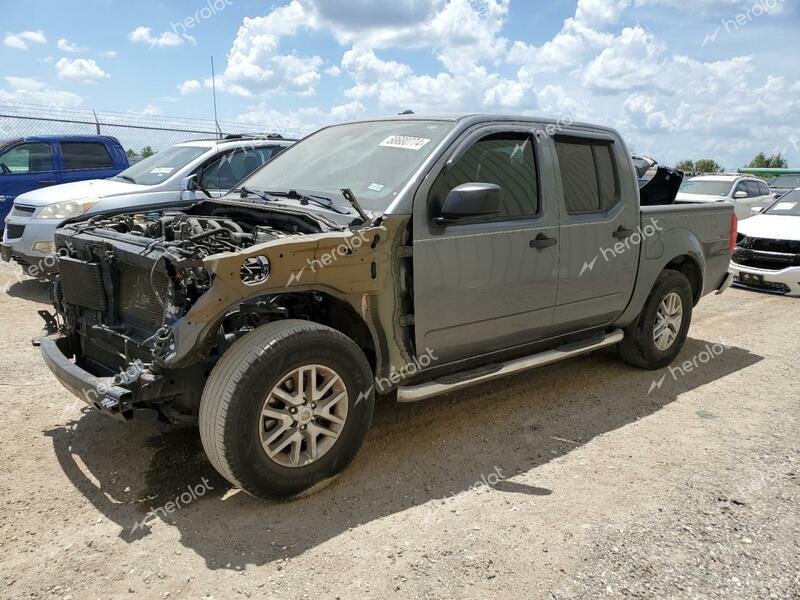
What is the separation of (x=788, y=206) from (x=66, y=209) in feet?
33.1

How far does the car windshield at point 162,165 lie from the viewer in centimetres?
791

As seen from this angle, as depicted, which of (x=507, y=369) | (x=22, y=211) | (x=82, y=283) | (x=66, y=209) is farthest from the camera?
(x=22, y=211)

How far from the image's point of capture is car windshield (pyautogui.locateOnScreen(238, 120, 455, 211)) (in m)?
3.66

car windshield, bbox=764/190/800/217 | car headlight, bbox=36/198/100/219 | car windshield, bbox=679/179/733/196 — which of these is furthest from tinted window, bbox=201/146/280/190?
car windshield, bbox=679/179/733/196

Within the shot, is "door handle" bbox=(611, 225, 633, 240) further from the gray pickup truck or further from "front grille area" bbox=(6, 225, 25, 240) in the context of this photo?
"front grille area" bbox=(6, 225, 25, 240)

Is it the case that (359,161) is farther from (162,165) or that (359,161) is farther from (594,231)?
(162,165)

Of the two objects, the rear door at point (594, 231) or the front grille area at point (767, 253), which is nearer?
the rear door at point (594, 231)

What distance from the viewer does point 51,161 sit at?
9.98 m

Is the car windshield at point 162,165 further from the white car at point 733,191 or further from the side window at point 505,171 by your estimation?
the white car at point 733,191

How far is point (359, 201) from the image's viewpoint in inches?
143

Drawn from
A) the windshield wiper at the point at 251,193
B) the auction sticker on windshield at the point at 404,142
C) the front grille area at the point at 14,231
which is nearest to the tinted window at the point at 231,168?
the front grille area at the point at 14,231

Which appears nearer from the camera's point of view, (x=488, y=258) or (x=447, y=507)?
(x=447, y=507)

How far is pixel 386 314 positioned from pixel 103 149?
8671 mm

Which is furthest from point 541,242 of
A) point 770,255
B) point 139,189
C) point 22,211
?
point 22,211
